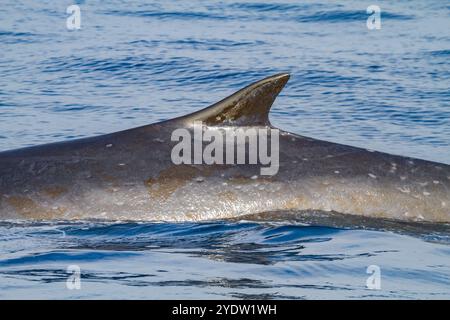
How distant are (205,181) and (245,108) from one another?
2.11 feet

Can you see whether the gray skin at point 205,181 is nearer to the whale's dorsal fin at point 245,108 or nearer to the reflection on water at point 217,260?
the whale's dorsal fin at point 245,108

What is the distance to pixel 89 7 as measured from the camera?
2505 centimetres

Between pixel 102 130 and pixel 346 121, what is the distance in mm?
Result: 3138

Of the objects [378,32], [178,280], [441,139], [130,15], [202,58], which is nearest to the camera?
[178,280]

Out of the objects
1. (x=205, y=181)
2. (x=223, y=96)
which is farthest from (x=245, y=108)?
(x=223, y=96)

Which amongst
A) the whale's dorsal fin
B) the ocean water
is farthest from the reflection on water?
the whale's dorsal fin

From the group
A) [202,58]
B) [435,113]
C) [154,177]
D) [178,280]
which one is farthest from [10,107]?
[178,280]

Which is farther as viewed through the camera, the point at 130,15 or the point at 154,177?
the point at 130,15

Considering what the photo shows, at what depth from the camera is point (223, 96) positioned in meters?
16.9

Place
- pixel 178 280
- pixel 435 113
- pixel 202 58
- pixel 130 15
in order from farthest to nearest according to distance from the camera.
A: pixel 130 15 → pixel 202 58 → pixel 435 113 → pixel 178 280

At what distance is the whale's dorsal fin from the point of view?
8906mm

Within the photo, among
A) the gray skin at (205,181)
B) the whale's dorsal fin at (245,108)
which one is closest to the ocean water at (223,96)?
the gray skin at (205,181)

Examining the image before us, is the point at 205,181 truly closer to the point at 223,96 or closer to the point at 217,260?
the point at 217,260
